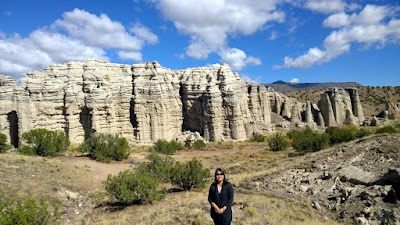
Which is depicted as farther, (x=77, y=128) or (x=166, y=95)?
(x=166, y=95)

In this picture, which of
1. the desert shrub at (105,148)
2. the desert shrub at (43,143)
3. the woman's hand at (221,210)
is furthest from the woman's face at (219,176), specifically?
the desert shrub at (43,143)

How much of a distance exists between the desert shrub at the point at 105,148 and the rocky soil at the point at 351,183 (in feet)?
39.4

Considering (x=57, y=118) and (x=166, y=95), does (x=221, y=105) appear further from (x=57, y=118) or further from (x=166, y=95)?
(x=57, y=118)

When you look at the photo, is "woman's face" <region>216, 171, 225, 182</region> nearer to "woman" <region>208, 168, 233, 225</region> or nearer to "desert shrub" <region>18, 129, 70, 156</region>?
"woman" <region>208, 168, 233, 225</region>

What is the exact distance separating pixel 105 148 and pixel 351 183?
1766 centimetres

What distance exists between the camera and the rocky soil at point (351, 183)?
9.86 metres

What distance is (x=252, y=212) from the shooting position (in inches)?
424

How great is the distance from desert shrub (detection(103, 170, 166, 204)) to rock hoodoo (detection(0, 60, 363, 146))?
2102cm

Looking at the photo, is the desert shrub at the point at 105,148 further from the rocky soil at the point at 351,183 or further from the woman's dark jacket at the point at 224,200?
the woman's dark jacket at the point at 224,200

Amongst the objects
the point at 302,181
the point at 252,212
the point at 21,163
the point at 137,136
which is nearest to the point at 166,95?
the point at 137,136

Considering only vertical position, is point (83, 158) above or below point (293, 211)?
above

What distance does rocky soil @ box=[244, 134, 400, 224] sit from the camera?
32.3ft

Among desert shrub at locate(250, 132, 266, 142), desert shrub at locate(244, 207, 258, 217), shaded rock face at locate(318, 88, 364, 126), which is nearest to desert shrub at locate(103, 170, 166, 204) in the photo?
desert shrub at locate(244, 207, 258, 217)

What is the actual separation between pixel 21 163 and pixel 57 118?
15.5 m
